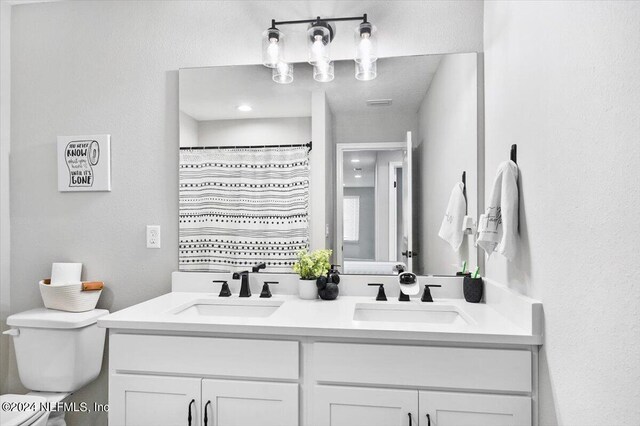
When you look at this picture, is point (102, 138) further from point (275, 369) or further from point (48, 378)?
point (275, 369)

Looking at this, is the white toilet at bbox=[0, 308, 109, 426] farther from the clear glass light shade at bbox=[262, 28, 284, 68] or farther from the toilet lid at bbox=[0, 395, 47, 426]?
the clear glass light shade at bbox=[262, 28, 284, 68]

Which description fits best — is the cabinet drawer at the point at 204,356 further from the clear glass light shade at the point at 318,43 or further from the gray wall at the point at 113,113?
the clear glass light shade at the point at 318,43

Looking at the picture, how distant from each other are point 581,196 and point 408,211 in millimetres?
910

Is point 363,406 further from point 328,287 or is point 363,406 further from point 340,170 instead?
point 340,170

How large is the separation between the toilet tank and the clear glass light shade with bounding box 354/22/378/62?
6.00 feet

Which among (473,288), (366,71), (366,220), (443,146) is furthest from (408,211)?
(366,71)

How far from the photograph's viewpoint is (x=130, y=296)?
203cm

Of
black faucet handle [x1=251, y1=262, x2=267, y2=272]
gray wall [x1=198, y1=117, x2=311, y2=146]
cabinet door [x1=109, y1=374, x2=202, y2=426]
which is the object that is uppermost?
gray wall [x1=198, y1=117, x2=311, y2=146]

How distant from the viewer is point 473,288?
5.59 feet

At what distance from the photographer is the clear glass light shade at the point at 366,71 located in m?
1.80

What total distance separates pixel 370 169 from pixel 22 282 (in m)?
2.03

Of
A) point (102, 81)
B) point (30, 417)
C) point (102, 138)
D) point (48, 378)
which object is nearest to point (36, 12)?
point (102, 81)

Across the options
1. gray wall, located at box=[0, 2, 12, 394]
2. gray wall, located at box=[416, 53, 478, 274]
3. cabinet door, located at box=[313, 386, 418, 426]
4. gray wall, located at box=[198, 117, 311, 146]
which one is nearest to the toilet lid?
gray wall, located at box=[0, 2, 12, 394]

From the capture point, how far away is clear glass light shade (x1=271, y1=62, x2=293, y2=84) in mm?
1887
